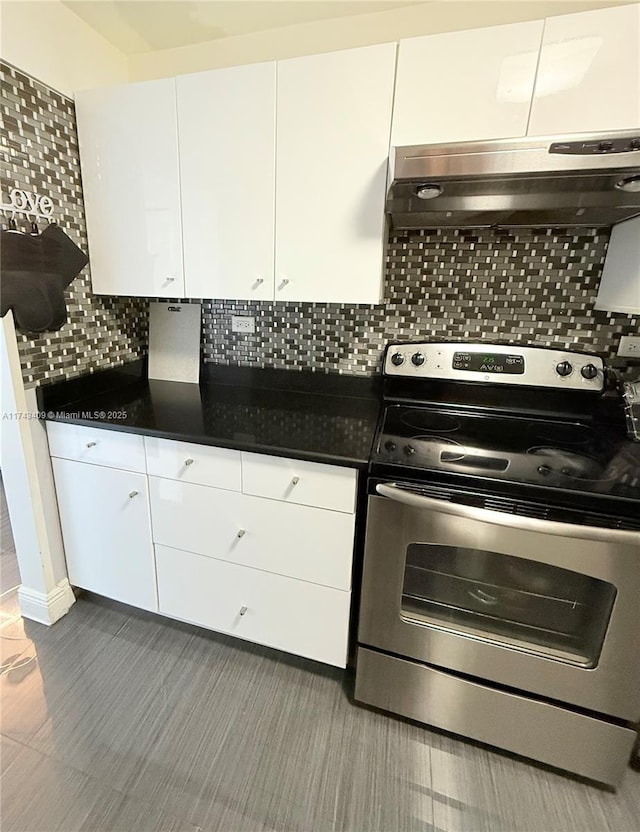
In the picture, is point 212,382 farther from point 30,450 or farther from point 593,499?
point 593,499

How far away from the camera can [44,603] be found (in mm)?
1673

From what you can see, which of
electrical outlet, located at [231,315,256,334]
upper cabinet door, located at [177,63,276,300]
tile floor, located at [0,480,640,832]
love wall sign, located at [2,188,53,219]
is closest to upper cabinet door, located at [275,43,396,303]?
upper cabinet door, located at [177,63,276,300]

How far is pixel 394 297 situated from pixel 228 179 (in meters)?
0.73

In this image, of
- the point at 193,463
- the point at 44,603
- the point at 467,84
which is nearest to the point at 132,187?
the point at 193,463

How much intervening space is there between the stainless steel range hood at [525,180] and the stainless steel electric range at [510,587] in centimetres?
58

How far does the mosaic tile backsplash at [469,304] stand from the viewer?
4.75 feet

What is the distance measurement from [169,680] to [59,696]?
1.20 ft

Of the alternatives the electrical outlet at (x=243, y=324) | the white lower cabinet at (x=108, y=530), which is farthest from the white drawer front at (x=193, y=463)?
the electrical outlet at (x=243, y=324)

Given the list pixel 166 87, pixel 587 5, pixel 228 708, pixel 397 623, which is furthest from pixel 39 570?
pixel 587 5

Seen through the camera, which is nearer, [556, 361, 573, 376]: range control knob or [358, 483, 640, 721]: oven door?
A: [358, 483, 640, 721]: oven door

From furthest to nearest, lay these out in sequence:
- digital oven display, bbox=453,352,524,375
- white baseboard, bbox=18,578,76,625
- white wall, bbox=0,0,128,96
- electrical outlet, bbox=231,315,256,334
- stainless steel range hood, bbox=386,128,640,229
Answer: electrical outlet, bbox=231,315,256,334 < white baseboard, bbox=18,578,76,625 < digital oven display, bbox=453,352,524,375 < white wall, bbox=0,0,128,96 < stainless steel range hood, bbox=386,128,640,229

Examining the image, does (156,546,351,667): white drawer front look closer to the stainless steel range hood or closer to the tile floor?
the tile floor

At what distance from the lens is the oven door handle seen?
0.98 m

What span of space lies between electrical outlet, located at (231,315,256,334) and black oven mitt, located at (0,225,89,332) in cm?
61
